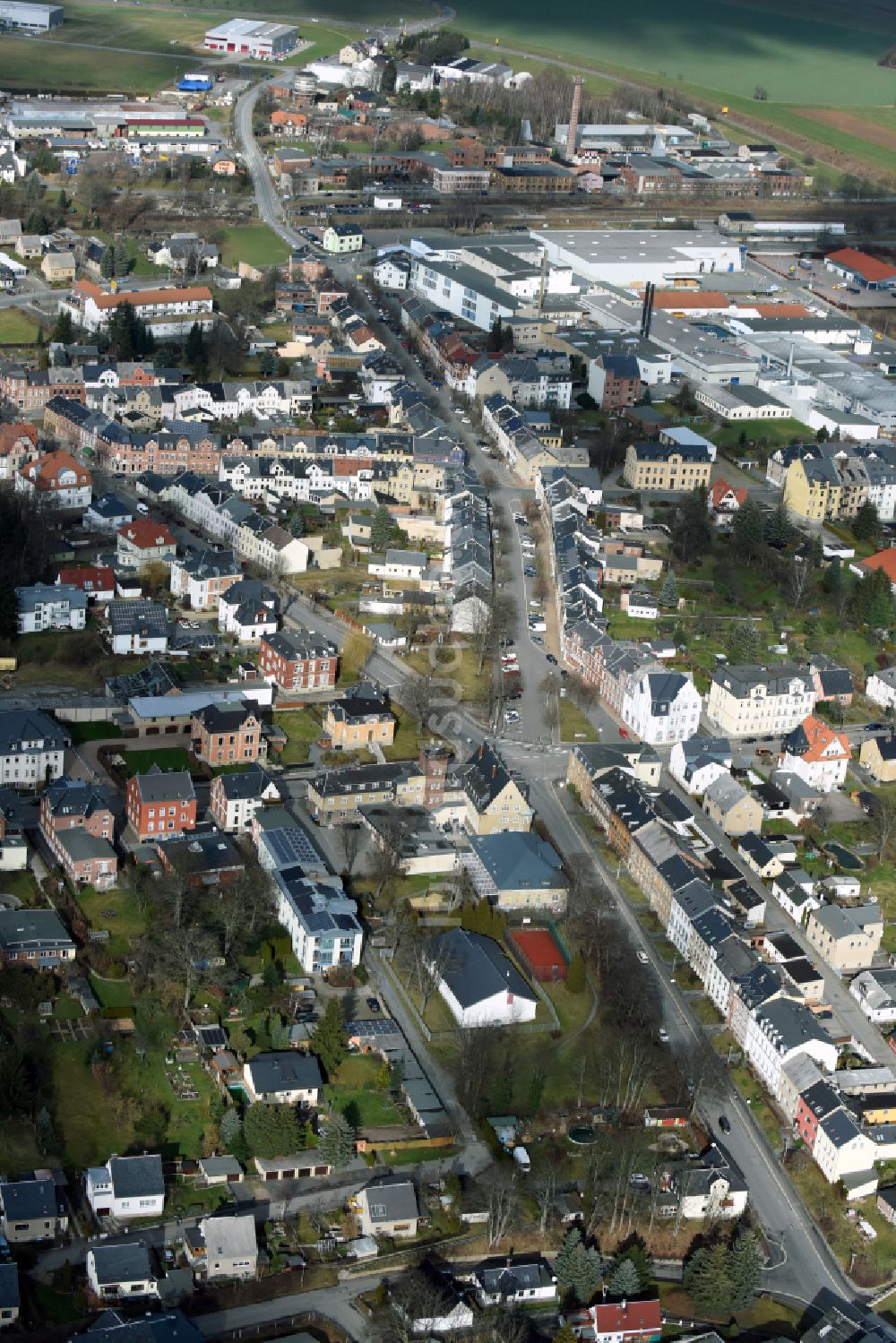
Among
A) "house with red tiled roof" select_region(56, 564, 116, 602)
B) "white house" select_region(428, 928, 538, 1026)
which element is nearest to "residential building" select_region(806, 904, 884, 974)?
"white house" select_region(428, 928, 538, 1026)

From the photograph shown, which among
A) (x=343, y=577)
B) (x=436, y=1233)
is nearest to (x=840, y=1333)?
(x=436, y=1233)

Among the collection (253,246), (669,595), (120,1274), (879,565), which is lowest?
(120,1274)

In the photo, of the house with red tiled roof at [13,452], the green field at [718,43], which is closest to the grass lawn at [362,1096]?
the house with red tiled roof at [13,452]

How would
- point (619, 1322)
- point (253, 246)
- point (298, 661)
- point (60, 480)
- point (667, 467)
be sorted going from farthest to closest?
point (253, 246)
point (667, 467)
point (60, 480)
point (298, 661)
point (619, 1322)

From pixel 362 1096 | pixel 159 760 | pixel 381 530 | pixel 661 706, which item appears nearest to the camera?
pixel 362 1096

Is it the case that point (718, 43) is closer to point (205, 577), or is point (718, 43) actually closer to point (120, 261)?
point (120, 261)

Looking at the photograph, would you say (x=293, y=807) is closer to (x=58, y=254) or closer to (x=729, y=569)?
(x=729, y=569)

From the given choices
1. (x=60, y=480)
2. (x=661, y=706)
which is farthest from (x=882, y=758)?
(x=60, y=480)
